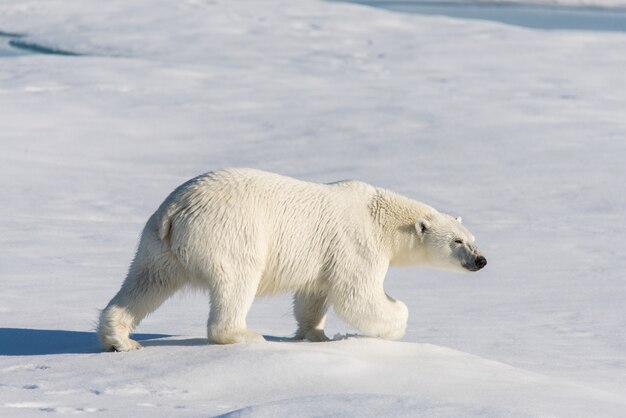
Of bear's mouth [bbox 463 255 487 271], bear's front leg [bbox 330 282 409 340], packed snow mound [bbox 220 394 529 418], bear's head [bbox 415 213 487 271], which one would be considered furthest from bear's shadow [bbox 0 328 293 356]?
packed snow mound [bbox 220 394 529 418]

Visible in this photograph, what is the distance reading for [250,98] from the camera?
14.0 meters

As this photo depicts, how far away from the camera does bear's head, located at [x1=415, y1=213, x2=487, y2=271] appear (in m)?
5.09

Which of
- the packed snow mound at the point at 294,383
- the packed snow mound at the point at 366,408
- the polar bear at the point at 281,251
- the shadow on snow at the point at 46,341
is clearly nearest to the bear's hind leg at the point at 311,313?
the polar bear at the point at 281,251

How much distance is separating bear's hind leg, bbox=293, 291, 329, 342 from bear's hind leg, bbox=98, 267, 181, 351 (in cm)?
66

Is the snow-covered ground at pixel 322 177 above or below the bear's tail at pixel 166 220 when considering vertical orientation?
below

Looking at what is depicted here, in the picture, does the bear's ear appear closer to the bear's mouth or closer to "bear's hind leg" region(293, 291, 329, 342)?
the bear's mouth

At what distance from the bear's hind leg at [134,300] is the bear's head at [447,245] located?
1.19 metres

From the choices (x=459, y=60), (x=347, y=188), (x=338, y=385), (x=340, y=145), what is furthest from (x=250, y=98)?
(x=338, y=385)

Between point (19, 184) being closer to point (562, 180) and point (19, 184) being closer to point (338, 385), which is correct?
point (562, 180)

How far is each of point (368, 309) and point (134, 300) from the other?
1.01m

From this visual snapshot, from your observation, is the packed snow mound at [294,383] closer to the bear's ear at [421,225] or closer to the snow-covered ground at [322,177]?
the snow-covered ground at [322,177]

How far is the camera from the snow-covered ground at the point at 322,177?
13.4ft

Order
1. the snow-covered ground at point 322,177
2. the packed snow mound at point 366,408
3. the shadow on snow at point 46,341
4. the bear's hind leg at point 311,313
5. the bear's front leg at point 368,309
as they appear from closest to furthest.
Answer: the packed snow mound at point 366,408 < the snow-covered ground at point 322,177 < the shadow on snow at point 46,341 < the bear's front leg at point 368,309 < the bear's hind leg at point 311,313

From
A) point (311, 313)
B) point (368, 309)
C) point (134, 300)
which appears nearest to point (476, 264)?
point (368, 309)
